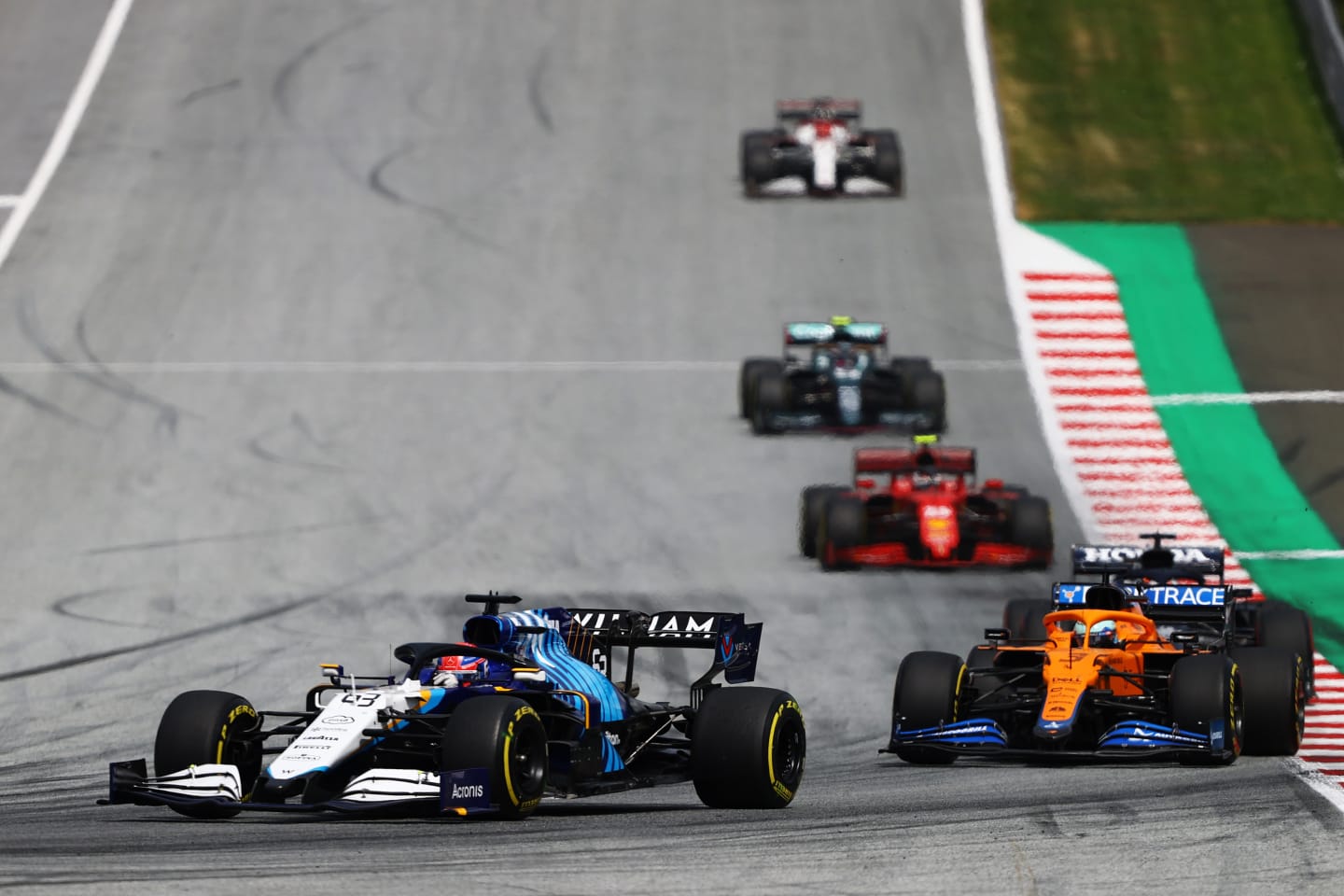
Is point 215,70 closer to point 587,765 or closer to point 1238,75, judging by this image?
point 1238,75

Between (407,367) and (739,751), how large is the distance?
61.9 feet

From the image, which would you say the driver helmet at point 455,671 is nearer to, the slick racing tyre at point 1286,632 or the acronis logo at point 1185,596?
the acronis logo at point 1185,596

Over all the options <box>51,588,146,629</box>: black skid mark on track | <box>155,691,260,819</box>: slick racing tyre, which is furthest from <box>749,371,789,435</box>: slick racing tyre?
<box>155,691,260,819</box>: slick racing tyre

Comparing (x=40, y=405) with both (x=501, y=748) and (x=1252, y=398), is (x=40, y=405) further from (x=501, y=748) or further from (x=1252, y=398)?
(x=501, y=748)

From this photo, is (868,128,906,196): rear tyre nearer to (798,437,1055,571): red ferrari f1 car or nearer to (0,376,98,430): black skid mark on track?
(798,437,1055,571): red ferrari f1 car

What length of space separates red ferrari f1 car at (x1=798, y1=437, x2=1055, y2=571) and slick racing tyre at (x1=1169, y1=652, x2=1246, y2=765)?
824cm

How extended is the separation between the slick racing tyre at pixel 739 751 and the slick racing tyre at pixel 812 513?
1130cm

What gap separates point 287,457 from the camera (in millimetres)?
27953

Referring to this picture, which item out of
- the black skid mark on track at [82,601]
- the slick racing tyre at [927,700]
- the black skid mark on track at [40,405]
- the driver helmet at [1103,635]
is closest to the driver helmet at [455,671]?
the slick racing tyre at [927,700]

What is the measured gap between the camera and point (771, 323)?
32.9 m

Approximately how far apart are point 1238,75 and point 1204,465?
50.0 ft

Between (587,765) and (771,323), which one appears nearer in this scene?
(587,765)

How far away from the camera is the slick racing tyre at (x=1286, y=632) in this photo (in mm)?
19406

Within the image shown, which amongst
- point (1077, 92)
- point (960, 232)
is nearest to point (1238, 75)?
point (1077, 92)
